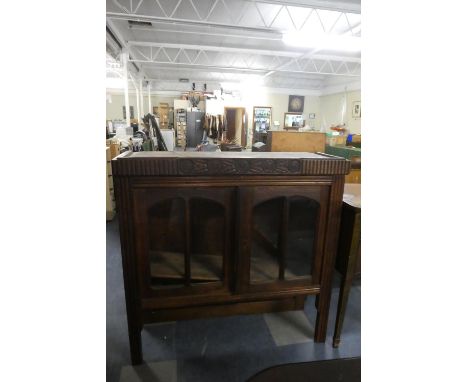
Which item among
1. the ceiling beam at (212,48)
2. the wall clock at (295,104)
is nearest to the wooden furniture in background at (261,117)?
the wall clock at (295,104)

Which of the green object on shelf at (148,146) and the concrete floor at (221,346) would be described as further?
the green object on shelf at (148,146)

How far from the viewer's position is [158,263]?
3.94ft

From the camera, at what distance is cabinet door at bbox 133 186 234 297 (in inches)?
43.9

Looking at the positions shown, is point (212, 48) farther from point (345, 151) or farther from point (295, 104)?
point (295, 104)

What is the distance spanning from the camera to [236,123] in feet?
35.9

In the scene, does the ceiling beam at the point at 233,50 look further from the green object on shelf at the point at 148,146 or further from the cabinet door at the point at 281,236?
the cabinet door at the point at 281,236

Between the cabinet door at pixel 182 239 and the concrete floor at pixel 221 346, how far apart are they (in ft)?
1.41

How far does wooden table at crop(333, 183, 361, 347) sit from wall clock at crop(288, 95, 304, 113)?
10.6 metres

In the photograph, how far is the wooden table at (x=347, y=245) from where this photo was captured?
1.30 m

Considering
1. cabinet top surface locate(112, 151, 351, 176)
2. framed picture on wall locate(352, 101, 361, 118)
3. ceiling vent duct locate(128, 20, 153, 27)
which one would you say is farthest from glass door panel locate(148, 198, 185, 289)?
framed picture on wall locate(352, 101, 361, 118)
